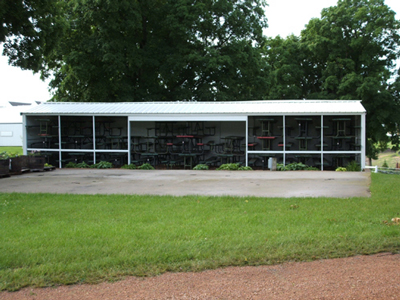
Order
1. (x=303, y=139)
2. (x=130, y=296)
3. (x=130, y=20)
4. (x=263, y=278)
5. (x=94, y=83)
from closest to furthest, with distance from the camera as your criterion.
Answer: (x=130, y=296) < (x=263, y=278) < (x=303, y=139) < (x=130, y=20) < (x=94, y=83)

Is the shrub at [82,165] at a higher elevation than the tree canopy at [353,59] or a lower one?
lower

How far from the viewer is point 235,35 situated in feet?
95.3

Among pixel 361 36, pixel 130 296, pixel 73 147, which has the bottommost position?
pixel 130 296

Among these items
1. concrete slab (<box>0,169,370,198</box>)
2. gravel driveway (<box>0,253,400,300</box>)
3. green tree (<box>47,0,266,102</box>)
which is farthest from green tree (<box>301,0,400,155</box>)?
gravel driveway (<box>0,253,400,300</box>)

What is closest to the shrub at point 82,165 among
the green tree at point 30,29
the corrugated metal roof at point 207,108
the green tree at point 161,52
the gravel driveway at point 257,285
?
the corrugated metal roof at point 207,108

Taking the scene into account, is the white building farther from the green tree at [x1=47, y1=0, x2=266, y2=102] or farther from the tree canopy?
the tree canopy

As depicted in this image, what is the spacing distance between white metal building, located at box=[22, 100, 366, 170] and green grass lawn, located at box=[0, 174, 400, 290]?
36.1 feet

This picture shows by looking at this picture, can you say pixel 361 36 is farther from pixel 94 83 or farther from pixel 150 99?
pixel 94 83

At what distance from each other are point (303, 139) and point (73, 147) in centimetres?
1290

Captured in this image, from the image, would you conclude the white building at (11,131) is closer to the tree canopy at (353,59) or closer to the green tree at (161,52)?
the green tree at (161,52)

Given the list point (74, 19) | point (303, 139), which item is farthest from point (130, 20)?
point (303, 139)

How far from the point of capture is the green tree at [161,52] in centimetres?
2553

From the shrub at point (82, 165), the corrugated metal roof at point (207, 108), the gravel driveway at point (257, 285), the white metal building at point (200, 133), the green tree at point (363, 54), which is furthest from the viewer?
the green tree at point (363, 54)

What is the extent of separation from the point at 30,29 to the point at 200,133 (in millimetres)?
9949
